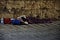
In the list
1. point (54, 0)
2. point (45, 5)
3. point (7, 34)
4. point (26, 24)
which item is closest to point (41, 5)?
point (45, 5)

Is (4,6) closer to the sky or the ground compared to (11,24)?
closer to the sky

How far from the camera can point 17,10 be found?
4352 millimetres

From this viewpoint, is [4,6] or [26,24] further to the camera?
[4,6]

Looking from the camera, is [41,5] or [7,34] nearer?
[7,34]

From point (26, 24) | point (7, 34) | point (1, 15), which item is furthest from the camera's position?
point (1, 15)

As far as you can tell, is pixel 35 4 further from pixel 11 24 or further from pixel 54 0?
pixel 11 24

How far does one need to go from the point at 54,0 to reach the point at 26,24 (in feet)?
3.85


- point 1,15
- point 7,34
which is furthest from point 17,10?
point 7,34

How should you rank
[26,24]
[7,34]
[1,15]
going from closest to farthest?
[7,34] → [26,24] → [1,15]

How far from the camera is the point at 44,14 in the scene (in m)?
4.47

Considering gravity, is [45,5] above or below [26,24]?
above

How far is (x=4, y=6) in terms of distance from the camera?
4.28 metres

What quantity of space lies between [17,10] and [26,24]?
2.23ft

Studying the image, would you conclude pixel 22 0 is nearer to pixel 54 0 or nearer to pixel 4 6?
pixel 4 6
